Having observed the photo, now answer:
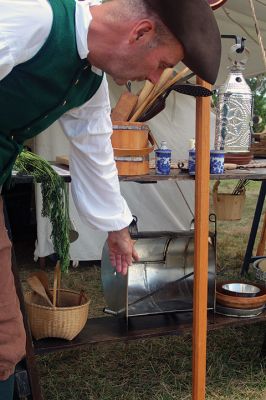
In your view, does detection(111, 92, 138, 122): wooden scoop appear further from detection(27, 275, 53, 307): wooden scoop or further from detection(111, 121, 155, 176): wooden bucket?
detection(27, 275, 53, 307): wooden scoop

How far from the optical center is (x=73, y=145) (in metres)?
1.50

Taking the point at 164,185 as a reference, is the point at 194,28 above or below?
above

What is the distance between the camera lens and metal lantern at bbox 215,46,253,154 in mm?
2303

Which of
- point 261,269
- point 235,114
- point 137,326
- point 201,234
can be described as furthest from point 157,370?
point 235,114

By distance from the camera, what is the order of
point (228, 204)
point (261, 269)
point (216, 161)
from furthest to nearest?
point (228, 204) → point (261, 269) → point (216, 161)

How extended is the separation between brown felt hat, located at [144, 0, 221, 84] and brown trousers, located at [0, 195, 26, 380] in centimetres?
64

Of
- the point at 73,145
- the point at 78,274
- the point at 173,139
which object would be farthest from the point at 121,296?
the point at 173,139

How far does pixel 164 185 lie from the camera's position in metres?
4.39

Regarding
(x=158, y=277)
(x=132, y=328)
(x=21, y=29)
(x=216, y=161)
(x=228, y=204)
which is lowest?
(x=132, y=328)

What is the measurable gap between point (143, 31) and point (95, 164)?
453 millimetres

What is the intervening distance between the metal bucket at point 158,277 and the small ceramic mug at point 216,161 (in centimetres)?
42

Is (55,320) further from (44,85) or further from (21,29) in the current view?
(21,29)

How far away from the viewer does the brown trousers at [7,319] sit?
135 centimetres

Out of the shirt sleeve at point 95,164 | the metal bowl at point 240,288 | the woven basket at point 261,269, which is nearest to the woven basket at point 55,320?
the shirt sleeve at point 95,164
